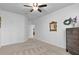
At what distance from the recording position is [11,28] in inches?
257

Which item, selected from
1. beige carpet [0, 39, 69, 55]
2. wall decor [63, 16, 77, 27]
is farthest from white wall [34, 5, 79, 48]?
beige carpet [0, 39, 69, 55]

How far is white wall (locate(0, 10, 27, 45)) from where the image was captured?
19.4 feet

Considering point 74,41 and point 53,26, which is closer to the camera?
point 74,41

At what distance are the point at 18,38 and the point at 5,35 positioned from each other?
137 centimetres

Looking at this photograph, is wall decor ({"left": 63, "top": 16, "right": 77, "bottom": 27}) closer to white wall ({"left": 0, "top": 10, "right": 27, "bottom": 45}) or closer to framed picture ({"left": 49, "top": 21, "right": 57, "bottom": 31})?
framed picture ({"left": 49, "top": 21, "right": 57, "bottom": 31})

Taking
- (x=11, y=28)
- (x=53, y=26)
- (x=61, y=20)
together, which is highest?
(x=61, y=20)

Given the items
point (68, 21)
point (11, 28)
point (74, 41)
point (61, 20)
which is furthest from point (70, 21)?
point (11, 28)

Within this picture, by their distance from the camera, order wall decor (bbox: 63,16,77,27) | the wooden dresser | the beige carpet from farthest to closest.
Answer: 1. wall decor (bbox: 63,16,77,27)
2. the beige carpet
3. the wooden dresser

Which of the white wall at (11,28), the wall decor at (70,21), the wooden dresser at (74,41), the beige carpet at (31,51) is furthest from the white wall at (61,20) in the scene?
the white wall at (11,28)

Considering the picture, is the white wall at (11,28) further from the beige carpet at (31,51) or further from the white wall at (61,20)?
the white wall at (61,20)

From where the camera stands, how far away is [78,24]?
411cm

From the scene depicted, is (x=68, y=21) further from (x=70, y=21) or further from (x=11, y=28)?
(x=11, y=28)
